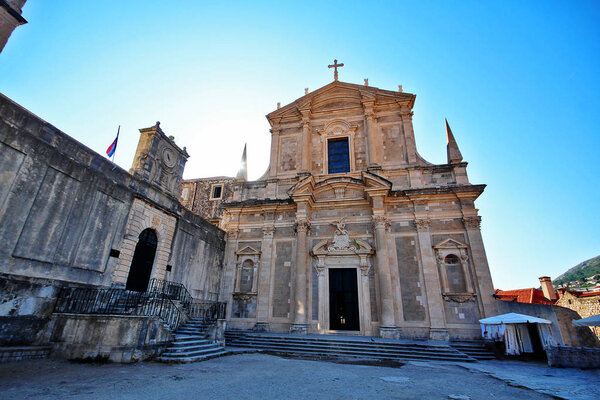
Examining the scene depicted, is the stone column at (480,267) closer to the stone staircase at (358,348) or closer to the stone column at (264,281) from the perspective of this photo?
the stone staircase at (358,348)

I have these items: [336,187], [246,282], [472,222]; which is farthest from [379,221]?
[246,282]

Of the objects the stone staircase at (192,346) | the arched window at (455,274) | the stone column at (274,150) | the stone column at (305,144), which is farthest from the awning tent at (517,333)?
the stone column at (274,150)

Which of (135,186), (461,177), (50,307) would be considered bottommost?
(50,307)

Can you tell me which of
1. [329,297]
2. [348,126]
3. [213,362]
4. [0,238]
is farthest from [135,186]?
[348,126]

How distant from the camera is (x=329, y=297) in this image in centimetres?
1397

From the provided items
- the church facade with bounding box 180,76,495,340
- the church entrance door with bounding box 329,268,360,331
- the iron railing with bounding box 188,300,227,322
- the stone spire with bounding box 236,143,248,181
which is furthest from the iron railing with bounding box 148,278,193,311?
the stone spire with bounding box 236,143,248,181

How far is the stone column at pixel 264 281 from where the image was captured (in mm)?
13938

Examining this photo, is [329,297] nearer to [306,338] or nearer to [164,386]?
[306,338]

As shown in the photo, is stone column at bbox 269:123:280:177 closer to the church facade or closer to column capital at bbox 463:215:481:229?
the church facade

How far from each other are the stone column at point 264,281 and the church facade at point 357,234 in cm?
5

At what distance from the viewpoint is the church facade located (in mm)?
12922

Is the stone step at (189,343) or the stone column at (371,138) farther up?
the stone column at (371,138)

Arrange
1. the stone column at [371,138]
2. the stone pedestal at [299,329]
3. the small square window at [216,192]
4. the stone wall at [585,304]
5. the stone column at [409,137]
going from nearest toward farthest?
the stone pedestal at [299,329]
the stone column at [409,137]
the stone column at [371,138]
the stone wall at [585,304]
the small square window at [216,192]

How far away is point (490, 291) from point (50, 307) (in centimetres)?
1560
